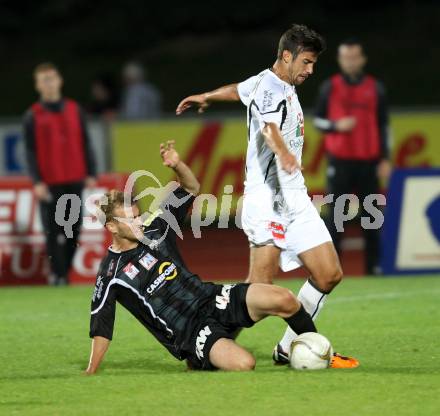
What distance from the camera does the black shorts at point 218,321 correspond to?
7645 millimetres

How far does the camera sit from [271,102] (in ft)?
25.8

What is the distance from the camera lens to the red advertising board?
1346cm

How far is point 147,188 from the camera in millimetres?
16125

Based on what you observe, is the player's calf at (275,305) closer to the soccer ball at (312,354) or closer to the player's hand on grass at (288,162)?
the soccer ball at (312,354)

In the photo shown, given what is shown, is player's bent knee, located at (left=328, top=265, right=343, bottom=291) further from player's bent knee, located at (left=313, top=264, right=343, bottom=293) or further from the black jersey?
the black jersey

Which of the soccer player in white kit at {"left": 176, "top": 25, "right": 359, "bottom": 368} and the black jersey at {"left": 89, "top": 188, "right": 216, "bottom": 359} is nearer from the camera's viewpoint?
the black jersey at {"left": 89, "top": 188, "right": 216, "bottom": 359}

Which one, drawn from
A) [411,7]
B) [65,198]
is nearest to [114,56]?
[411,7]

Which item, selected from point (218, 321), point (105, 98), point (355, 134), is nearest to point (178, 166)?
point (218, 321)

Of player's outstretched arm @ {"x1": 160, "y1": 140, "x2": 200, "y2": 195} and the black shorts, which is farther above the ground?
player's outstretched arm @ {"x1": 160, "y1": 140, "x2": 200, "y2": 195}

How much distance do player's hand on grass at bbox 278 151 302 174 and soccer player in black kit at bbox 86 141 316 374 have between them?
726mm

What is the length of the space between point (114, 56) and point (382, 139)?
62.5 ft

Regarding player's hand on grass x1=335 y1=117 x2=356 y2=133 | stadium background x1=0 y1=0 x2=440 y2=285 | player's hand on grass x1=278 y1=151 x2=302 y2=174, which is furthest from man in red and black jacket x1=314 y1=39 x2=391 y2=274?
stadium background x1=0 y1=0 x2=440 y2=285

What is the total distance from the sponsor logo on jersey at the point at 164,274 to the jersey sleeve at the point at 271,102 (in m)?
1.03

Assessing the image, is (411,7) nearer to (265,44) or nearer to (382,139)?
(265,44)
